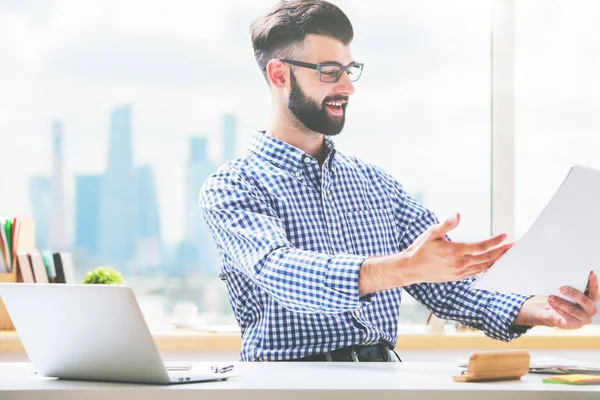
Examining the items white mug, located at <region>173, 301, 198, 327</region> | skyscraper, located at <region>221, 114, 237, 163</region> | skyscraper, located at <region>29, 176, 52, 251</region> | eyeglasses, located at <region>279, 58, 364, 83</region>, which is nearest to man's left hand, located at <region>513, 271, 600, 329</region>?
eyeglasses, located at <region>279, 58, 364, 83</region>

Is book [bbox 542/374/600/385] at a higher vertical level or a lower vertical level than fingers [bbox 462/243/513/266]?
lower

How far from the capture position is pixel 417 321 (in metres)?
3.69

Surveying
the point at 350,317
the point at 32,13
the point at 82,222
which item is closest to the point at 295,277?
the point at 350,317

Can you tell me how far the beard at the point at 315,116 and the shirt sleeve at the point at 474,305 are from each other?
36 cm

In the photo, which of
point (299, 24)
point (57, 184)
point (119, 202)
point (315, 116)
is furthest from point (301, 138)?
point (57, 184)

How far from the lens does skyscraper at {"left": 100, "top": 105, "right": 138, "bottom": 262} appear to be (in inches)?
147

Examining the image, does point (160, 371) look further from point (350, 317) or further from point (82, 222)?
point (82, 222)

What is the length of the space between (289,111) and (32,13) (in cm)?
192

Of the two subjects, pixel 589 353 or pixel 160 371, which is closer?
pixel 160 371

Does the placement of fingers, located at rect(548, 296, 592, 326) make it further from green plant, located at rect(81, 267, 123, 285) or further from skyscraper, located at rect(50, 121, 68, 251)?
skyscraper, located at rect(50, 121, 68, 251)

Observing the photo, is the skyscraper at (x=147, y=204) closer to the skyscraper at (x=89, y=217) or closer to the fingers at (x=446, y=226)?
the skyscraper at (x=89, y=217)

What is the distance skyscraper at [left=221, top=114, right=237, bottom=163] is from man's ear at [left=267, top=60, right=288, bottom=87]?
1408 millimetres

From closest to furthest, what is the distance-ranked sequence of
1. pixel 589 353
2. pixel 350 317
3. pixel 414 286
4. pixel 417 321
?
pixel 350 317 < pixel 414 286 < pixel 589 353 < pixel 417 321

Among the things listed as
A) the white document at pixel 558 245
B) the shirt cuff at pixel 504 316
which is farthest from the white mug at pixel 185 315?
the white document at pixel 558 245
